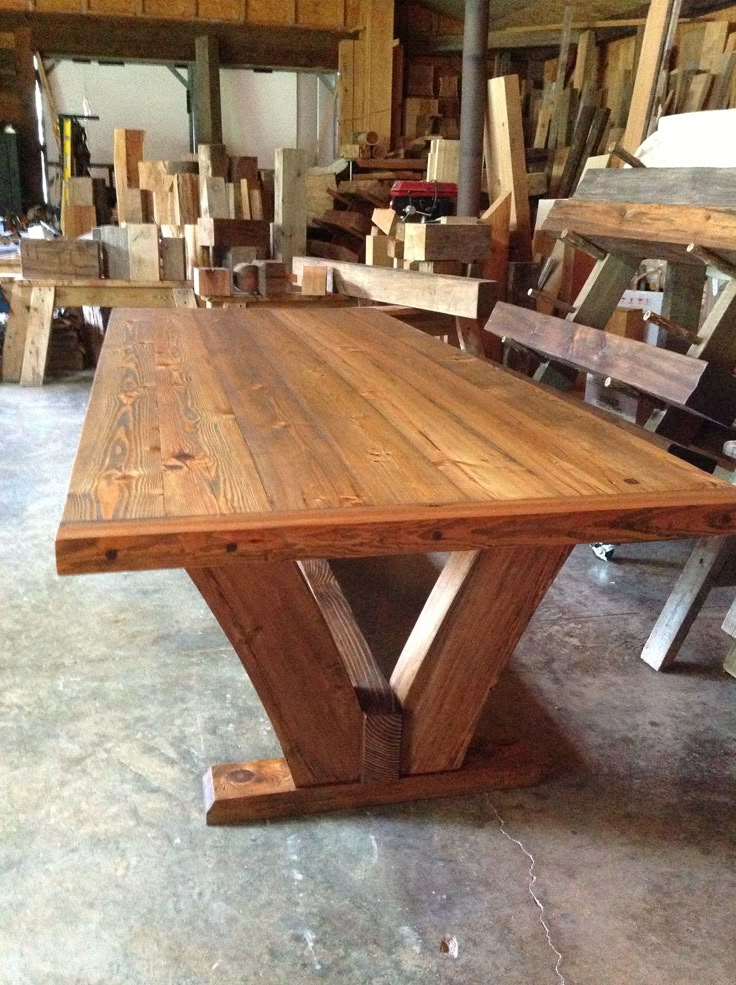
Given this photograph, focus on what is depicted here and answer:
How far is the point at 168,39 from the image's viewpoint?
930 centimetres

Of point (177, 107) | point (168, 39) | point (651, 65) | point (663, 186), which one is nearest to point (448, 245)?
point (663, 186)

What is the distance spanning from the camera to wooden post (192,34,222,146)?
9.30 meters

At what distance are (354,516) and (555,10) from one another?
867 cm

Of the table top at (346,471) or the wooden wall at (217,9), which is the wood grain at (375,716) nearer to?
the table top at (346,471)

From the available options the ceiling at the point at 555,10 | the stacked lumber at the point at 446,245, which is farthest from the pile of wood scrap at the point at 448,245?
the ceiling at the point at 555,10

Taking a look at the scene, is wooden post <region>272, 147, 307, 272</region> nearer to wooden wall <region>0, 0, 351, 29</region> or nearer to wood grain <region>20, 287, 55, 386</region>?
wood grain <region>20, 287, 55, 386</region>

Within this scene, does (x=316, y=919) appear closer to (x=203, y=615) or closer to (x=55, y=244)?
(x=203, y=615)

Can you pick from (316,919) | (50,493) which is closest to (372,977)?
(316,919)

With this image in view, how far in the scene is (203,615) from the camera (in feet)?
9.02

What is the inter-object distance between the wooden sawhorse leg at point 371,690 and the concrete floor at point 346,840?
6cm

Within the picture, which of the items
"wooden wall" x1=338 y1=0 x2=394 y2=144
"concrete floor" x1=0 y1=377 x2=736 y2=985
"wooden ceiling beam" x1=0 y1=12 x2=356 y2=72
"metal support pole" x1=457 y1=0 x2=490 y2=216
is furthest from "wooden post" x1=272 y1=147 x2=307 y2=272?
"wooden ceiling beam" x1=0 y1=12 x2=356 y2=72

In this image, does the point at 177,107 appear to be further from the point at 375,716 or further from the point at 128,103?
the point at 375,716

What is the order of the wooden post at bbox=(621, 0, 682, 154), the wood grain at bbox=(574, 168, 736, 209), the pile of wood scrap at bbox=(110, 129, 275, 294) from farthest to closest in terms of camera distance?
the pile of wood scrap at bbox=(110, 129, 275, 294) < the wooden post at bbox=(621, 0, 682, 154) < the wood grain at bbox=(574, 168, 736, 209)

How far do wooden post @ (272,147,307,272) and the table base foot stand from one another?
3452 mm
